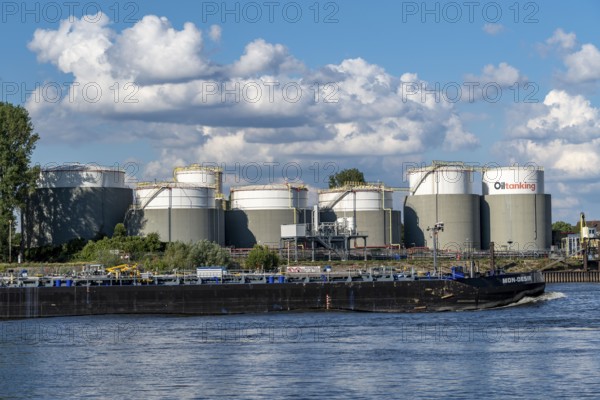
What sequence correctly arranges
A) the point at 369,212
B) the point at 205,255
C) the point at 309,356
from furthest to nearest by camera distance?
the point at 369,212 < the point at 205,255 < the point at 309,356

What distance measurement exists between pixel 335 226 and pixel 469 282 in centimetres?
5784

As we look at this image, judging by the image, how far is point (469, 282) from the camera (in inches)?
3162

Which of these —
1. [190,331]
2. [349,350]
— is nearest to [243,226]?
[190,331]

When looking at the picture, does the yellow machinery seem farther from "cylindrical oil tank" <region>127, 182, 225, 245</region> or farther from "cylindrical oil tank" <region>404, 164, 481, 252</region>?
"cylindrical oil tank" <region>404, 164, 481, 252</region>

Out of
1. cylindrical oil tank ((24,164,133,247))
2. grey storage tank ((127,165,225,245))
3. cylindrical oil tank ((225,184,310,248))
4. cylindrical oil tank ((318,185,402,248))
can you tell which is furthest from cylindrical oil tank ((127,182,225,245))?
cylindrical oil tank ((318,185,402,248))

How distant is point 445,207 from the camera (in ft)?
493

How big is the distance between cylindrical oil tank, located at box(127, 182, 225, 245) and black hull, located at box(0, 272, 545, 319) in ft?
177

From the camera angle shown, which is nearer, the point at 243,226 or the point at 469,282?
the point at 469,282

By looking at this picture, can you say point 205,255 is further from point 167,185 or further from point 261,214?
point 261,214

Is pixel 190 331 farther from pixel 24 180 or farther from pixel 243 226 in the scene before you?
pixel 243 226

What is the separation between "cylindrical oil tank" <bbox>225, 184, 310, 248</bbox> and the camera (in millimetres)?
143625

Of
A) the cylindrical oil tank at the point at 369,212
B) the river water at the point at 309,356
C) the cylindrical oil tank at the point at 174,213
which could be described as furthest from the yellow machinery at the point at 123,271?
the cylindrical oil tank at the point at 369,212

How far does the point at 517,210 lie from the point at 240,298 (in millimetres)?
79769

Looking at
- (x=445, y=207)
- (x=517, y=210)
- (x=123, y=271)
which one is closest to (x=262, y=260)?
(x=445, y=207)
